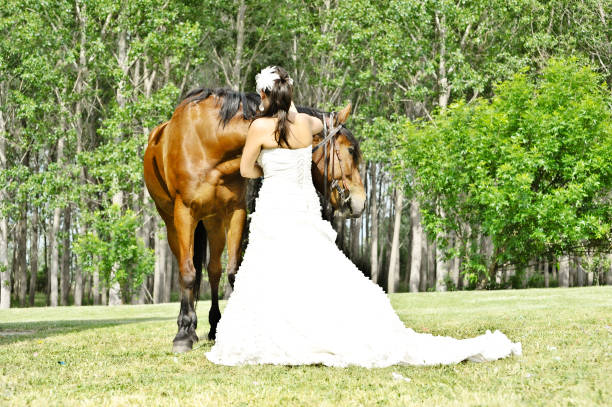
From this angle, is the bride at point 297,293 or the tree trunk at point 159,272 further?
the tree trunk at point 159,272

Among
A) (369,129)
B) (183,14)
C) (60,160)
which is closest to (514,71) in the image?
(369,129)

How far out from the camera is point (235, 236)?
24.8 feet

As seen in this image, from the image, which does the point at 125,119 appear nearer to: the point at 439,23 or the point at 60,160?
the point at 60,160

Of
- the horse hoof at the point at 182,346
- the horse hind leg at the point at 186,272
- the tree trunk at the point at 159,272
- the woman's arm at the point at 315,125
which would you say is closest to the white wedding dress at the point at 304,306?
the woman's arm at the point at 315,125

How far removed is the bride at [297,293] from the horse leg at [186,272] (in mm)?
1109

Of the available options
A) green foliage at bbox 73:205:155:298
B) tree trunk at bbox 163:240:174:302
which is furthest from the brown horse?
tree trunk at bbox 163:240:174:302

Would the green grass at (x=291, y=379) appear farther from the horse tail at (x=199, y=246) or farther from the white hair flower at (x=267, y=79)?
the white hair flower at (x=267, y=79)

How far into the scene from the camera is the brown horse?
6.91 metres

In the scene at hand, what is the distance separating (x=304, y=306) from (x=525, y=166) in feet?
59.0

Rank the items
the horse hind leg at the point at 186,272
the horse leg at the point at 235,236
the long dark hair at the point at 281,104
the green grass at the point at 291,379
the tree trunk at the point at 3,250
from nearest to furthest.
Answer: the green grass at the point at 291,379 → the long dark hair at the point at 281,104 → the horse hind leg at the point at 186,272 → the horse leg at the point at 235,236 → the tree trunk at the point at 3,250

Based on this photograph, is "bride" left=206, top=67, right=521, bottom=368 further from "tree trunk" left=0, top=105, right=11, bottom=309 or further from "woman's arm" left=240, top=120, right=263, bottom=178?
"tree trunk" left=0, top=105, right=11, bottom=309

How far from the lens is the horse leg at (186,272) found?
7225 millimetres

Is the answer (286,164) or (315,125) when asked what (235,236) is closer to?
(286,164)

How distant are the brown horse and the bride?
46 centimetres
